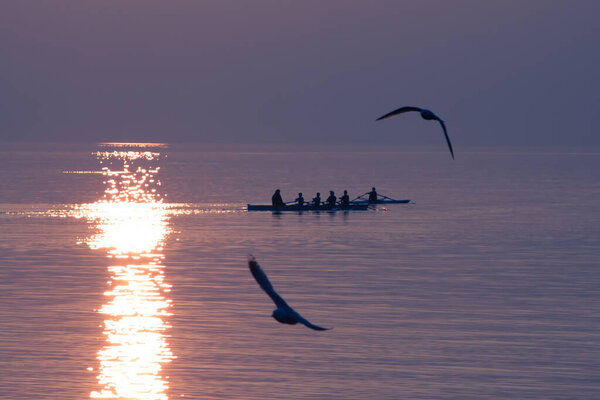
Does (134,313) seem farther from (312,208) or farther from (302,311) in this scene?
(312,208)

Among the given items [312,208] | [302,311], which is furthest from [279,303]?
[312,208]

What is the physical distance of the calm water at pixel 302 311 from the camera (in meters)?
30.4

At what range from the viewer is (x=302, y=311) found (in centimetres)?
4028

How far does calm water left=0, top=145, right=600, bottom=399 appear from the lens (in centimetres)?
3036

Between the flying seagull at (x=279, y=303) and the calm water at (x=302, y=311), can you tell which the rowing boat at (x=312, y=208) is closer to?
the calm water at (x=302, y=311)

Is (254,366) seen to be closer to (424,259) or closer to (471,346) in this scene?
(471,346)

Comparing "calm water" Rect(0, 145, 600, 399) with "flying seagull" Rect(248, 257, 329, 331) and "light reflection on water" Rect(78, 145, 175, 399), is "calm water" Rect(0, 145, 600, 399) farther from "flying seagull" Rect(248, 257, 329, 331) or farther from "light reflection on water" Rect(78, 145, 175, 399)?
"flying seagull" Rect(248, 257, 329, 331)

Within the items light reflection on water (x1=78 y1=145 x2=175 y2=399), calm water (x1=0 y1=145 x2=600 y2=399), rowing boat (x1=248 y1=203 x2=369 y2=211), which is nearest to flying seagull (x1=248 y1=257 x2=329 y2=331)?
calm water (x1=0 y1=145 x2=600 y2=399)

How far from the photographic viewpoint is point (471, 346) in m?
33.9

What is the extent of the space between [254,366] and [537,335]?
1016cm

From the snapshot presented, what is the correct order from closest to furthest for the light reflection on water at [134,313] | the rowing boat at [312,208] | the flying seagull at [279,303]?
the flying seagull at [279,303], the light reflection on water at [134,313], the rowing boat at [312,208]

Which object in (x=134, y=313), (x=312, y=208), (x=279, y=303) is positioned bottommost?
(x=134, y=313)

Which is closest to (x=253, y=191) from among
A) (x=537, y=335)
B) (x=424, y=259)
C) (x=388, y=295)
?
(x=424, y=259)

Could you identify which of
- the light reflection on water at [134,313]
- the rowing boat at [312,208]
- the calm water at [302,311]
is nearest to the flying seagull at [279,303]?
the calm water at [302,311]
